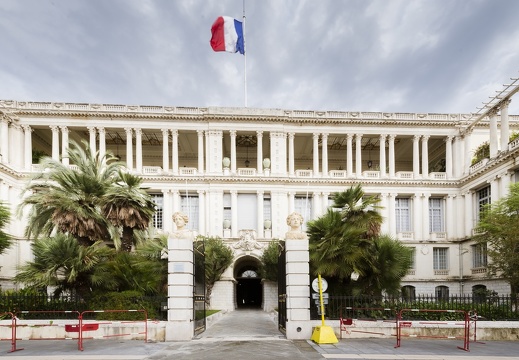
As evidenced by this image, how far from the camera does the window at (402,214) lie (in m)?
42.1

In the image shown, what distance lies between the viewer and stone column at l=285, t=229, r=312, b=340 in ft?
50.2

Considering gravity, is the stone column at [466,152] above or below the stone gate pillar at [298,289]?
above

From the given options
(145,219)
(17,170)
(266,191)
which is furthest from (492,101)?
(17,170)

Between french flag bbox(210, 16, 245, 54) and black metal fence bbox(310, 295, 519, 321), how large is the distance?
25.3m

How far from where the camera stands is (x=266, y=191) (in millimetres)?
40188

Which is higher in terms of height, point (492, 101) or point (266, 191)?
point (492, 101)

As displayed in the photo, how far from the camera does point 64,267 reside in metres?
17.0

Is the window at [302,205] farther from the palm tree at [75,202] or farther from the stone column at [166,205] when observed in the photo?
the palm tree at [75,202]

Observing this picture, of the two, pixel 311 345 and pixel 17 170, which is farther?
pixel 17 170

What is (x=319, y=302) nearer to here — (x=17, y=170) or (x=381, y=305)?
(x=381, y=305)

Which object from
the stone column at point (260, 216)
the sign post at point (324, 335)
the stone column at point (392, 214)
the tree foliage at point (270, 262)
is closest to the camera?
the sign post at point (324, 335)

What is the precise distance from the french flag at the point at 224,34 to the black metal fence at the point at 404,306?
25.3 m

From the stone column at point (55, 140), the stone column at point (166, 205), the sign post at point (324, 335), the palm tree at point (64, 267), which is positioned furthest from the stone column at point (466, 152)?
the stone column at point (55, 140)

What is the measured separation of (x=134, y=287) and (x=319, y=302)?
27.1ft
